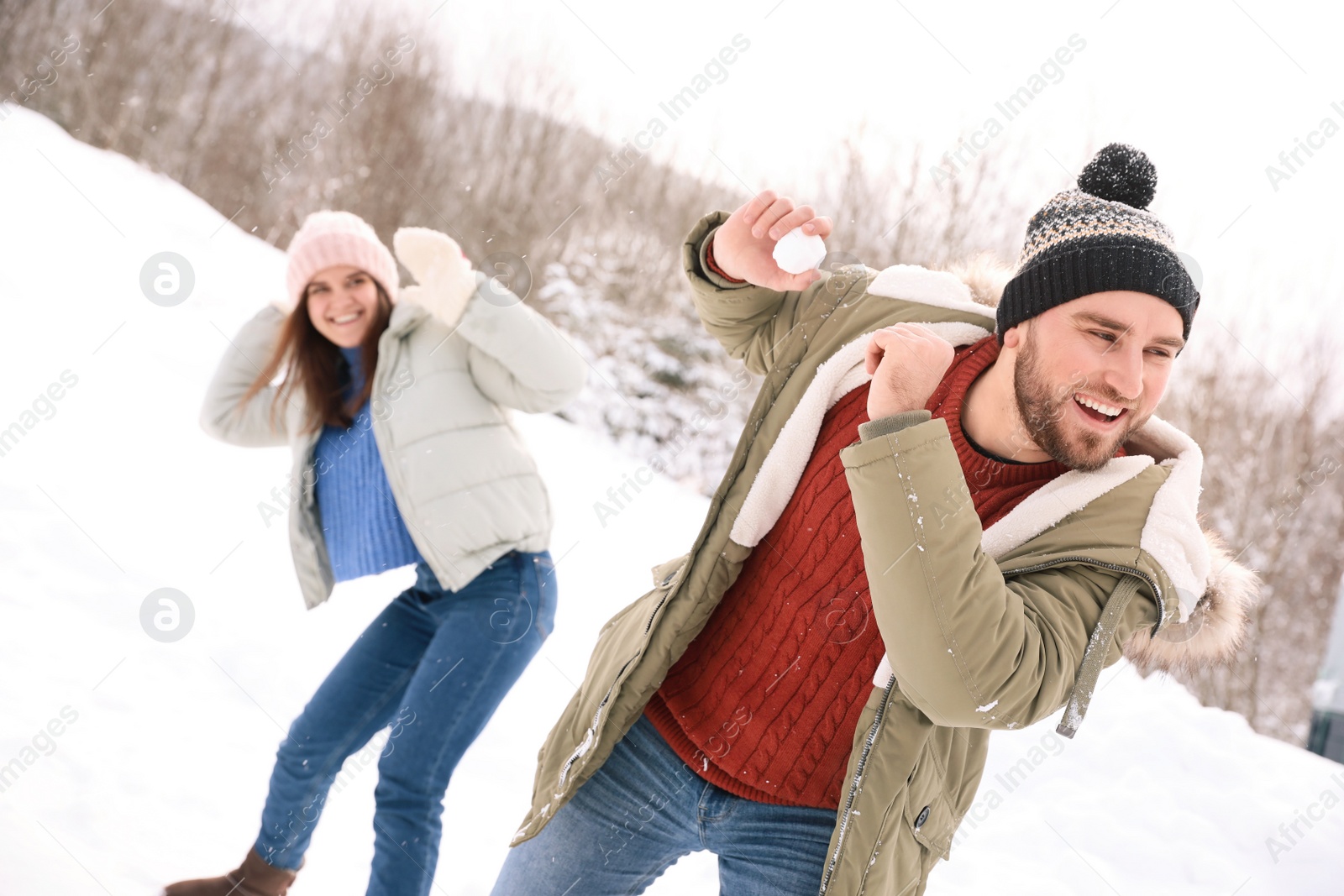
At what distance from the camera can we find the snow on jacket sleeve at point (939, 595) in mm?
1024

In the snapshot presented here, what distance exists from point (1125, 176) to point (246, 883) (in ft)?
7.87

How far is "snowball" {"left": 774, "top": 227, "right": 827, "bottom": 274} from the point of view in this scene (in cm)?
135

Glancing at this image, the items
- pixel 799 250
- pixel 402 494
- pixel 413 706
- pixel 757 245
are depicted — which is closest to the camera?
pixel 799 250

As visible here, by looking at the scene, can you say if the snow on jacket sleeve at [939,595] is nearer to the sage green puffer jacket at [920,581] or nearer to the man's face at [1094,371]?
the sage green puffer jacket at [920,581]

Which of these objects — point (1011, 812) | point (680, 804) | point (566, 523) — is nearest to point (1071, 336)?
point (680, 804)

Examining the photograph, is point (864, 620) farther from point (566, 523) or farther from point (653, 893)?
point (566, 523)

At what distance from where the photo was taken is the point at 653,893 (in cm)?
273

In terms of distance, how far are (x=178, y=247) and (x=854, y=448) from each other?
8522 millimetres

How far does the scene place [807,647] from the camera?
1.36 meters


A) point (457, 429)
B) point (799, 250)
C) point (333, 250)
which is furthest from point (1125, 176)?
point (333, 250)

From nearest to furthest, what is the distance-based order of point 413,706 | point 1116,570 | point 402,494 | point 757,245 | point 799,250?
1. point 1116,570
2. point 799,250
3. point 757,245
4. point 413,706
5. point 402,494

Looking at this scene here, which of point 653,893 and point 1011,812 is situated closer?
point 653,893

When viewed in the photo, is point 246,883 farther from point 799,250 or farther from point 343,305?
point 799,250

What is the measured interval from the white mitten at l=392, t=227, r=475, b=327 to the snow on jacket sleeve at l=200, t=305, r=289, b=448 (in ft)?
1.55
